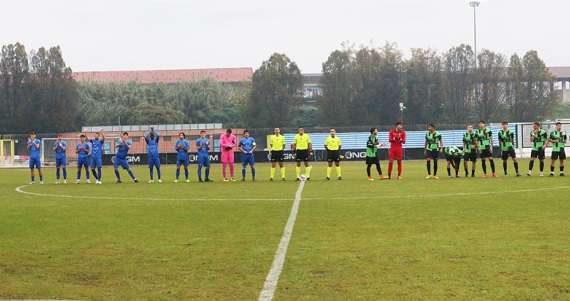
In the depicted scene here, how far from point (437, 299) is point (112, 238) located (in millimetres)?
5934

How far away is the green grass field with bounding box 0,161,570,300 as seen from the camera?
7.14 metres

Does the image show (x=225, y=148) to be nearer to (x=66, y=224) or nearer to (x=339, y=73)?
(x=66, y=224)

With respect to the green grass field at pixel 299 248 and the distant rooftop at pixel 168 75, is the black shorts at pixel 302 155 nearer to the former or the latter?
the green grass field at pixel 299 248

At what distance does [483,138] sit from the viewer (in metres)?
26.7

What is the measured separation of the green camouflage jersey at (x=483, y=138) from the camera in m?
26.5

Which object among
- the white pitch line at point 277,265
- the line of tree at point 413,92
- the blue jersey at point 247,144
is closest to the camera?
the white pitch line at point 277,265

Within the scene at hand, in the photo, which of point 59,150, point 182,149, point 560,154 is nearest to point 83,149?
point 59,150

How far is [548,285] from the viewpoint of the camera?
23.2 feet

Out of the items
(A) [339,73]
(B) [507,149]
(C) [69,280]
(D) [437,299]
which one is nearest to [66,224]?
(C) [69,280]

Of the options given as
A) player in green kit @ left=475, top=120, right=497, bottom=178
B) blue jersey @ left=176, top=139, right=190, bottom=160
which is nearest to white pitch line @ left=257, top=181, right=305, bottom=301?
blue jersey @ left=176, top=139, right=190, bottom=160

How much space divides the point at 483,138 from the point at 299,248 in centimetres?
1853

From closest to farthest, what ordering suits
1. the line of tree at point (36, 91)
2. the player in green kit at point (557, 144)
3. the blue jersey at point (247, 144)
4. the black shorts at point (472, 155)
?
1. the player in green kit at point (557, 144)
2. the blue jersey at point (247, 144)
3. the black shorts at point (472, 155)
4. the line of tree at point (36, 91)

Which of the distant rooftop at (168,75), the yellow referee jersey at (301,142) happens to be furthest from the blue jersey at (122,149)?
the distant rooftop at (168,75)

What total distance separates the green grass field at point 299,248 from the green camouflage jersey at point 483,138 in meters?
8.85
